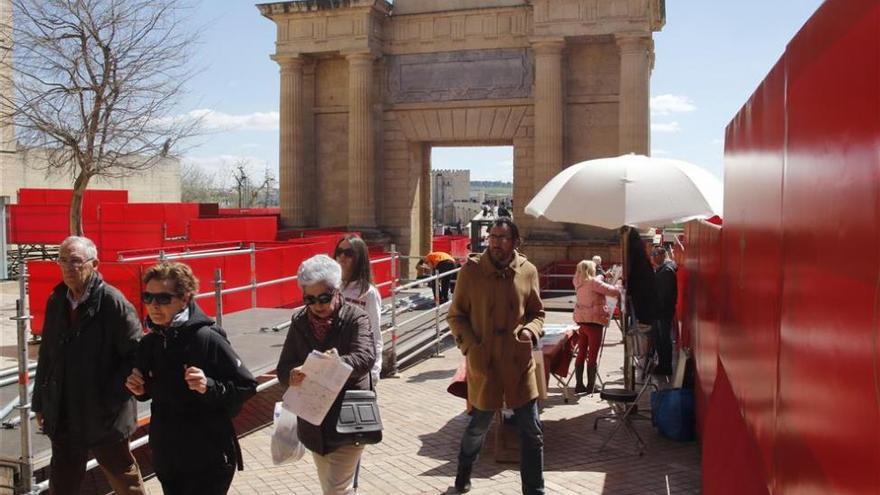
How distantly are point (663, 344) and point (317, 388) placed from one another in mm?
7240

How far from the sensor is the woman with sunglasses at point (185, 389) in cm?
397

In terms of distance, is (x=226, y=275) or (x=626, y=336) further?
(x=226, y=275)

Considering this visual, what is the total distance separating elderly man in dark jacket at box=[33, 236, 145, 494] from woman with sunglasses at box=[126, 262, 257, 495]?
0.64 metres

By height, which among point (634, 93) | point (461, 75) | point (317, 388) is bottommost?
point (317, 388)

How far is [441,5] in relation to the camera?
2366 centimetres

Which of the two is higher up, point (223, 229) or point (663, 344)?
point (223, 229)

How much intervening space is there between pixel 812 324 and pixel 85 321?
12.4 feet

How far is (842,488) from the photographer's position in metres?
1.93

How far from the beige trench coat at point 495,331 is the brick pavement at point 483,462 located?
1044mm

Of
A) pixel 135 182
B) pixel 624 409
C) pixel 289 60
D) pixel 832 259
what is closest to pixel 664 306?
pixel 624 409

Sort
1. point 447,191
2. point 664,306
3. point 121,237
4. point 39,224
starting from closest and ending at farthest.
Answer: point 664,306
point 121,237
point 39,224
point 447,191

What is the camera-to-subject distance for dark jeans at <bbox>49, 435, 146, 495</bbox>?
4625mm

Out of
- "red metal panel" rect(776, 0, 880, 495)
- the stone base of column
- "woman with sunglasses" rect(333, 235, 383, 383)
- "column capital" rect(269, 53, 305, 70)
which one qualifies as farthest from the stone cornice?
"red metal panel" rect(776, 0, 880, 495)

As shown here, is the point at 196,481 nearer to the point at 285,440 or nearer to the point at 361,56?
the point at 285,440
